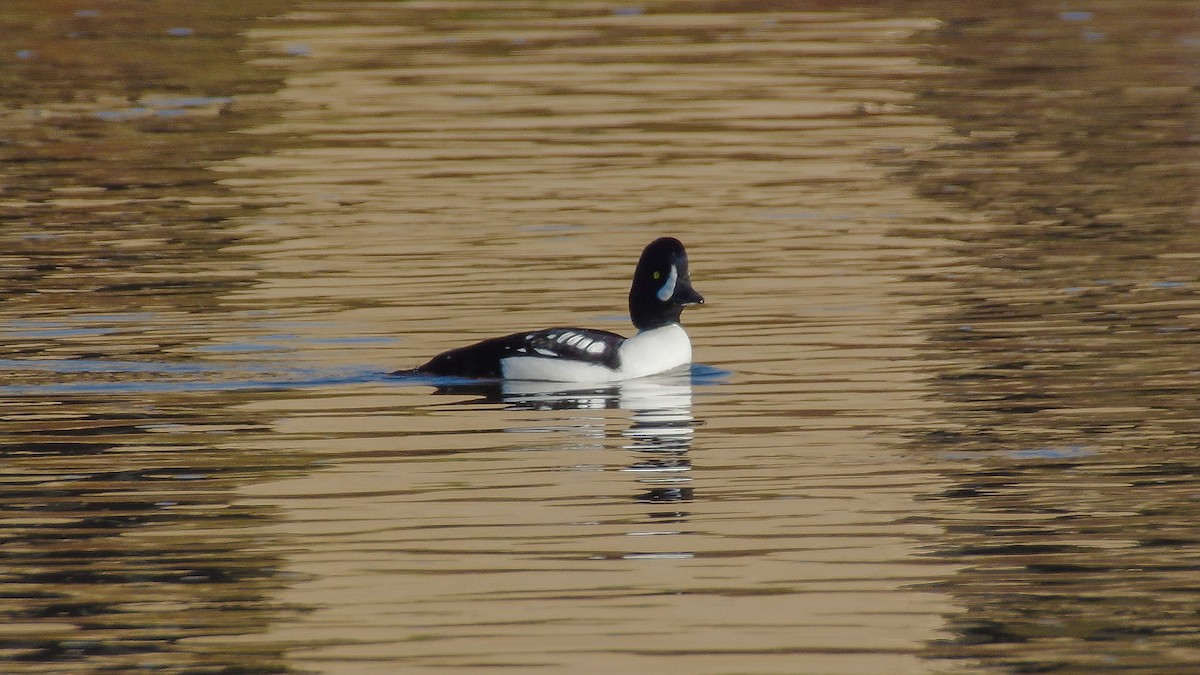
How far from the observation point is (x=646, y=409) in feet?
46.2

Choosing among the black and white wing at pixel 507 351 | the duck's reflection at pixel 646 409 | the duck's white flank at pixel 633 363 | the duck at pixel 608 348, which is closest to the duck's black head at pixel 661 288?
the duck at pixel 608 348

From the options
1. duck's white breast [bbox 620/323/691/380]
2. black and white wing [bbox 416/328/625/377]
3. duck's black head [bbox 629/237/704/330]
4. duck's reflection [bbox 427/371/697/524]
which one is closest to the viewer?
duck's reflection [bbox 427/371/697/524]

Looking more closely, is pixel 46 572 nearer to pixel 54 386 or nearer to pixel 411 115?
pixel 54 386

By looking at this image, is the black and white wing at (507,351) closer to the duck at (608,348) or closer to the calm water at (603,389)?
the duck at (608,348)

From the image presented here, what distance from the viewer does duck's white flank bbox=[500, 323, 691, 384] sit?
48.6ft

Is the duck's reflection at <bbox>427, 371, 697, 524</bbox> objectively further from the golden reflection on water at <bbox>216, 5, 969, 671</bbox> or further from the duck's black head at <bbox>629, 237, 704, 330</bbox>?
the duck's black head at <bbox>629, 237, 704, 330</bbox>

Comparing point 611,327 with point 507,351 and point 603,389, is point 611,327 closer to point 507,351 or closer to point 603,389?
point 603,389

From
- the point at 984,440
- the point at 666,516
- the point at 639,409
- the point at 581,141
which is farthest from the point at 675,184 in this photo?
the point at 666,516

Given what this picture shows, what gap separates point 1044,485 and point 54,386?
21.2 feet

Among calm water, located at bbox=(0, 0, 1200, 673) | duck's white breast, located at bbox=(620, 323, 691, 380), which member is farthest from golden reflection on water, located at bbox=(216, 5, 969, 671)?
duck's white breast, located at bbox=(620, 323, 691, 380)

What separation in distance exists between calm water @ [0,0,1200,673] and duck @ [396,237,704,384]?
6.9 inches

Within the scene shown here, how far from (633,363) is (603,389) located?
0.34m

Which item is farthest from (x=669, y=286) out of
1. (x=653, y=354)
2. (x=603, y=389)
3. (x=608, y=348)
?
(x=603, y=389)

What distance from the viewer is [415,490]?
37.4 ft
